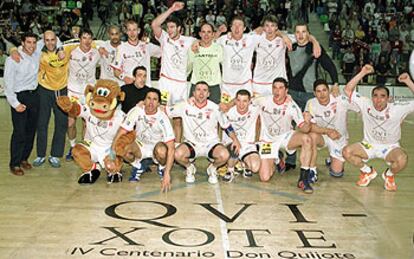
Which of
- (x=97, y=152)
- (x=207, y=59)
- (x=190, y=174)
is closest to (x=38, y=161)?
(x=97, y=152)

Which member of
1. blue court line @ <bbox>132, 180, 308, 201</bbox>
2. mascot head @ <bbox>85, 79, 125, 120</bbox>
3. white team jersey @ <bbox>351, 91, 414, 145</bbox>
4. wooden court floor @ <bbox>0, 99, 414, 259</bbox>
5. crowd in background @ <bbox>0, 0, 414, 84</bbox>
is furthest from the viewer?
crowd in background @ <bbox>0, 0, 414, 84</bbox>

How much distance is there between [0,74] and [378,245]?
16413mm

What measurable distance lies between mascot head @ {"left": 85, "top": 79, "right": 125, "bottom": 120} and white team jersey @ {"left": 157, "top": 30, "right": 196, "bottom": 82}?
1.30 m

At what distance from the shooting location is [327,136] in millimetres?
8344

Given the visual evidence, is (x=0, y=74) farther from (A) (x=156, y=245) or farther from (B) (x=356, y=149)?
(A) (x=156, y=245)

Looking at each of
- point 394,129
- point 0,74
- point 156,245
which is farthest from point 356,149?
point 0,74

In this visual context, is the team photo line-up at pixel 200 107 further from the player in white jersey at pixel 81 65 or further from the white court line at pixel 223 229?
the white court line at pixel 223 229

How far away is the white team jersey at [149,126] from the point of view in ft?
24.7

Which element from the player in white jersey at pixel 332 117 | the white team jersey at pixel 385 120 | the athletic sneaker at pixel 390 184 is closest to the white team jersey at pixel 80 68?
the player in white jersey at pixel 332 117

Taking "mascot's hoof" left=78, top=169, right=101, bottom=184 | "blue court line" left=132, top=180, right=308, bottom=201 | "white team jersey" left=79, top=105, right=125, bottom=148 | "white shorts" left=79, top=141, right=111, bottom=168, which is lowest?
"blue court line" left=132, top=180, right=308, bottom=201

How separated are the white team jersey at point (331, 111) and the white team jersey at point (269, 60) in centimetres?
80

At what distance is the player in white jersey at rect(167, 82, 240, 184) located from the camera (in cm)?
776

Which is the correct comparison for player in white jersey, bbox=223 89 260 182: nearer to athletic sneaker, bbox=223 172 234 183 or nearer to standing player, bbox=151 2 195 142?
athletic sneaker, bbox=223 172 234 183

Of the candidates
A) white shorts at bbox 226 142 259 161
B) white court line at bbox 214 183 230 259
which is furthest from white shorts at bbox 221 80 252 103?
white court line at bbox 214 183 230 259
